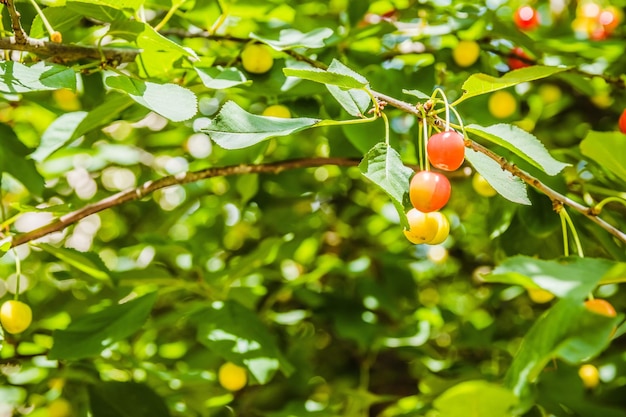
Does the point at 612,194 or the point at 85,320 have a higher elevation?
the point at 612,194

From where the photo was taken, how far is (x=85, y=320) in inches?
49.4

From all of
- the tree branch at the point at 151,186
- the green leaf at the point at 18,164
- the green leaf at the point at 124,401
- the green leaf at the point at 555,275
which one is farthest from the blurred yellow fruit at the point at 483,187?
the green leaf at the point at 18,164

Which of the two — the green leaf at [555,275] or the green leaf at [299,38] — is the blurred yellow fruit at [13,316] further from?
the green leaf at [555,275]

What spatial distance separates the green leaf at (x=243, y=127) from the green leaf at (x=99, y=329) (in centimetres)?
53

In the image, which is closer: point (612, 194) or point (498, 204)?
point (612, 194)

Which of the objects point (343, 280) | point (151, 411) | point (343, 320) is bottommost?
point (343, 280)

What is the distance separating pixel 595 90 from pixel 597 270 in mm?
943

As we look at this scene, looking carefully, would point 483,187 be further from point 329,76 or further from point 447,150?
point 329,76

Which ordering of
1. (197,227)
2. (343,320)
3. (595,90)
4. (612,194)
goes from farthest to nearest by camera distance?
(197,227) < (343,320) < (595,90) < (612,194)

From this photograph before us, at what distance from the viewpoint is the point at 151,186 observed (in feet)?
4.00

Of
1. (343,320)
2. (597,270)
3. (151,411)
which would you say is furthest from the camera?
(343,320)

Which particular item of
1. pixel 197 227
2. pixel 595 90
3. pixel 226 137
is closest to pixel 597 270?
pixel 226 137

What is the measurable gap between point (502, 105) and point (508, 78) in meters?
0.68

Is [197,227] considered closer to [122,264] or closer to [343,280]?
[122,264]
